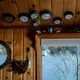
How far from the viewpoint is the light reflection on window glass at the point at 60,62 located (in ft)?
11.0

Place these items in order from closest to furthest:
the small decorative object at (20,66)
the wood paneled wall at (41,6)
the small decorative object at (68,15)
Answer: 1. the wood paneled wall at (41,6)
2. the small decorative object at (68,15)
3. the small decorative object at (20,66)

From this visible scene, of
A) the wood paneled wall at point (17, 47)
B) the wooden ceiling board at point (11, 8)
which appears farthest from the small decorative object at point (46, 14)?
the wood paneled wall at point (17, 47)

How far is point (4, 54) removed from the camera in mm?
3314

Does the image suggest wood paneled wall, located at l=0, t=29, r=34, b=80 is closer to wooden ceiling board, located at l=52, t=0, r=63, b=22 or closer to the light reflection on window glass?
the light reflection on window glass

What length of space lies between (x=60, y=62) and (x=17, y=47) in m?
0.75

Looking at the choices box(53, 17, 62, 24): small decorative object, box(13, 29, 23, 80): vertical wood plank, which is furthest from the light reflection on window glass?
box(53, 17, 62, 24): small decorative object

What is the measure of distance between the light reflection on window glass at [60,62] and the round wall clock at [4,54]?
567 millimetres

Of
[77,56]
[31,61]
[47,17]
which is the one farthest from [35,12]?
[77,56]

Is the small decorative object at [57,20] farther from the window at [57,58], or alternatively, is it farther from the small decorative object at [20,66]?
the small decorative object at [20,66]

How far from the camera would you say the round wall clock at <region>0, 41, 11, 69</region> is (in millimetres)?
3275

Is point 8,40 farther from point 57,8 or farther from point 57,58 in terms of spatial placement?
point 57,8

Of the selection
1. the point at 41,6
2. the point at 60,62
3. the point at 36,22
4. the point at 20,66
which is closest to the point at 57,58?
the point at 60,62

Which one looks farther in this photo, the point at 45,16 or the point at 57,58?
the point at 57,58

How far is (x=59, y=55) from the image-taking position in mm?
3395
